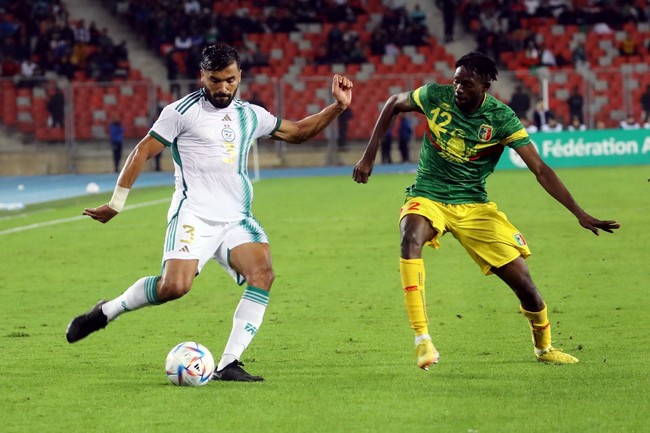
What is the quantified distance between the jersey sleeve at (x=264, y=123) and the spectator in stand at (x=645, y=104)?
28521 millimetres

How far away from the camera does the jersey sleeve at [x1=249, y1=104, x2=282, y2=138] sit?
315 inches

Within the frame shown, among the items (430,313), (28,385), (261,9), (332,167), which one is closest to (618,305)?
(430,313)

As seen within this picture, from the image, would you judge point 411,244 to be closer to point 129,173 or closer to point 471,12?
point 129,173

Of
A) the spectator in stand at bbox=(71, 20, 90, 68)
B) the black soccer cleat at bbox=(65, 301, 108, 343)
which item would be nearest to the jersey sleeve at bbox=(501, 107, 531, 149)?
the black soccer cleat at bbox=(65, 301, 108, 343)

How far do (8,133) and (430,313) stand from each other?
28.4m

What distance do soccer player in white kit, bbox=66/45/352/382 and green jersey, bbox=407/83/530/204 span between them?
0.80 m

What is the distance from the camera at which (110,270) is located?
14219 mm

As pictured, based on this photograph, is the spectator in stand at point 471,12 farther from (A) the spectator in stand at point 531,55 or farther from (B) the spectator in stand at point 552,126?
(B) the spectator in stand at point 552,126

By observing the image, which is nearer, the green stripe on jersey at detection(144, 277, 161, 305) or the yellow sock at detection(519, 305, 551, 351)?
the green stripe on jersey at detection(144, 277, 161, 305)

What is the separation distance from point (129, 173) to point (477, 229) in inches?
90.5

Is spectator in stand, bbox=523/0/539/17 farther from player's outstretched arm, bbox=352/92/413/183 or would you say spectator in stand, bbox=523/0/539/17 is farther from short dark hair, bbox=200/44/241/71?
short dark hair, bbox=200/44/241/71

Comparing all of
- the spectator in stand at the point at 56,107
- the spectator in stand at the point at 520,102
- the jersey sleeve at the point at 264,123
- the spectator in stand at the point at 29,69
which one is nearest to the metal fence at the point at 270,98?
the spectator in stand at the point at 56,107

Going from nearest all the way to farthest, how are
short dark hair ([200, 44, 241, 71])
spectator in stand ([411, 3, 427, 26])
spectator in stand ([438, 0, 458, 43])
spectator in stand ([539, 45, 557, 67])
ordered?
short dark hair ([200, 44, 241, 71])
spectator in stand ([539, 45, 557, 67])
spectator in stand ([438, 0, 458, 43])
spectator in stand ([411, 3, 427, 26])

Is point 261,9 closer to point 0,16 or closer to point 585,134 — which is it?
point 0,16
